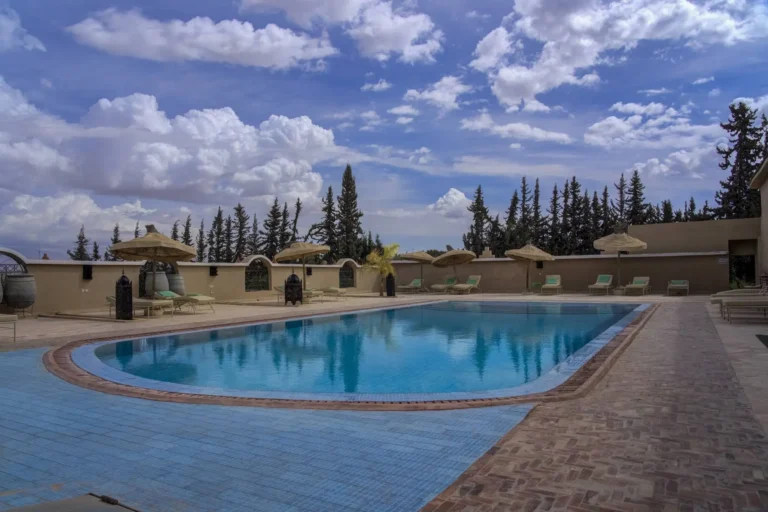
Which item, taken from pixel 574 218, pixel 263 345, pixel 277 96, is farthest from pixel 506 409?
pixel 574 218

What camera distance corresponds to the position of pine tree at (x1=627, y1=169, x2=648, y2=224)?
149ft

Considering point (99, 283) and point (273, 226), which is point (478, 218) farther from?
point (99, 283)

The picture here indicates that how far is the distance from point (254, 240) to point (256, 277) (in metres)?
28.4

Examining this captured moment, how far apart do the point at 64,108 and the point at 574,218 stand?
40801 mm

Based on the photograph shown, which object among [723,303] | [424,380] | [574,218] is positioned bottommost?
[424,380]

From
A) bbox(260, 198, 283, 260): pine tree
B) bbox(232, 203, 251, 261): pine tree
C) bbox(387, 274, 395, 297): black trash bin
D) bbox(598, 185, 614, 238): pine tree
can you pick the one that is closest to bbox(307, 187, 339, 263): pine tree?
bbox(260, 198, 283, 260): pine tree

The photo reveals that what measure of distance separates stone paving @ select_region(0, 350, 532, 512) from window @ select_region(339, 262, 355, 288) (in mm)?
20416

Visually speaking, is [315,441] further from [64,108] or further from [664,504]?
[64,108]

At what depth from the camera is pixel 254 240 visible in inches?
1908

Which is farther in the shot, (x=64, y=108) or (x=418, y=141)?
(x=418, y=141)

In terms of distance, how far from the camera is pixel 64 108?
14688 mm

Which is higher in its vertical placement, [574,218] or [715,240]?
[574,218]

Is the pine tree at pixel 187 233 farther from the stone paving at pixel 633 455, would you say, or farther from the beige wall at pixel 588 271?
the stone paving at pixel 633 455

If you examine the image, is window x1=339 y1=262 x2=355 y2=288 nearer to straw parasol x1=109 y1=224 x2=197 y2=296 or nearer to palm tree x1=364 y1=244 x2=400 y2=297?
palm tree x1=364 y1=244 x2=400 y2=297
